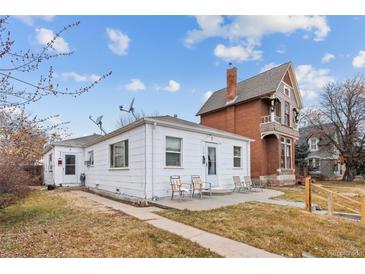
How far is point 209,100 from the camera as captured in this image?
1008 inches

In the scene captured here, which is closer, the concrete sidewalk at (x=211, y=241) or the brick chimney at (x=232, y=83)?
the concrete sidewalk at (x=211, y=241)

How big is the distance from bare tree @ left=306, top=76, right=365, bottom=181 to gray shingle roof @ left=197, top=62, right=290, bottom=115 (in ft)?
39.5

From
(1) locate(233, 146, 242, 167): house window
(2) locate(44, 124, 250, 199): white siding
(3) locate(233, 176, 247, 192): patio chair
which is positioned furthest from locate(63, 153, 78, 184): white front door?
(3) locate(233, 176, 247, 192): patio chair

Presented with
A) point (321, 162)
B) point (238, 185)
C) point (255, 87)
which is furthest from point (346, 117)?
point (238, 185)

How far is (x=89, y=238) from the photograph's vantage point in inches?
216

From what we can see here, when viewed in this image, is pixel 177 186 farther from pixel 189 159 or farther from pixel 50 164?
pixel 50 164

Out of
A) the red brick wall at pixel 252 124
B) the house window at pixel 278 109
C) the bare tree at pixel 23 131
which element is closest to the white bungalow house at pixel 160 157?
the red brick wall at pixel 252 124

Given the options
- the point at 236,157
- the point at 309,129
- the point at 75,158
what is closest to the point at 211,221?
the point at 236,157

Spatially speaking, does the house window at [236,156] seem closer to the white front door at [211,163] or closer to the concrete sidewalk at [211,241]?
the white front door at [211,163]

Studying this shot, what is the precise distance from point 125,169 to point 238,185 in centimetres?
604

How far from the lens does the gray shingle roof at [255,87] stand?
19.8 metres

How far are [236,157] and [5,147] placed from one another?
12.1 m
